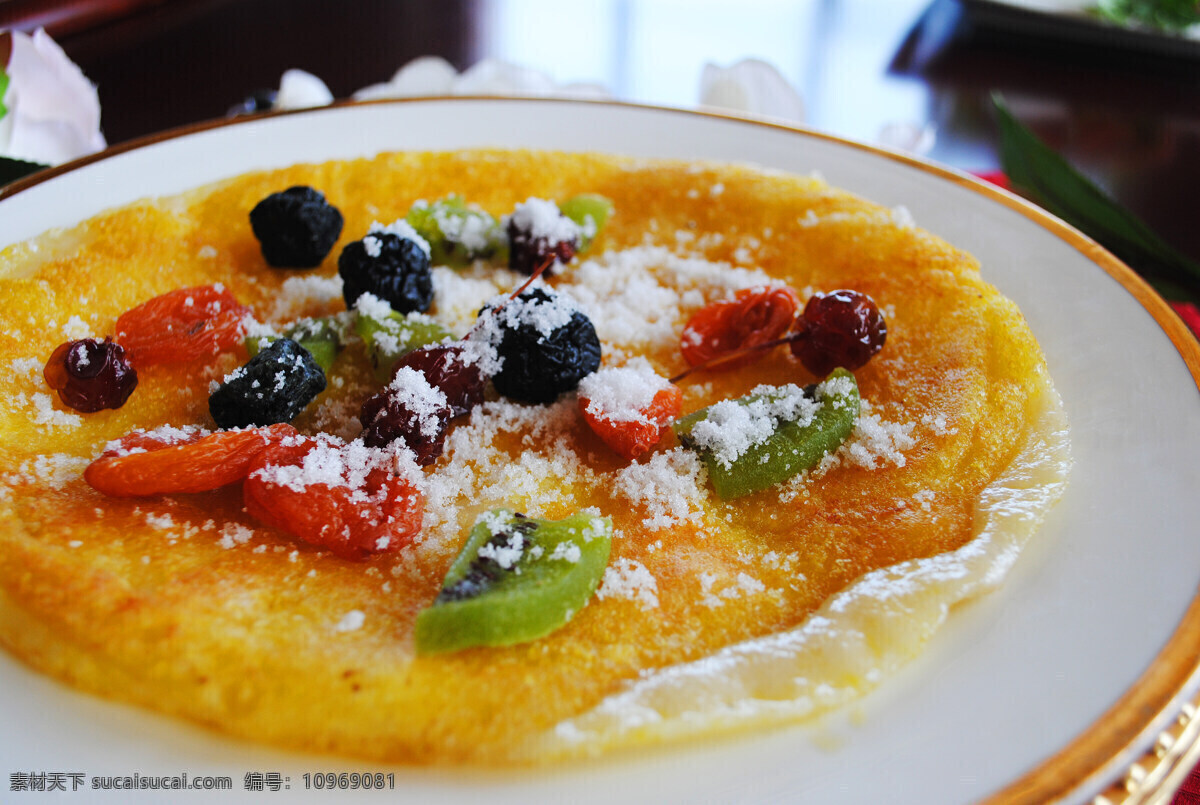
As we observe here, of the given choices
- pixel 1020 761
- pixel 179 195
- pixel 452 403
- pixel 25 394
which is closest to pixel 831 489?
pixel 1020 761

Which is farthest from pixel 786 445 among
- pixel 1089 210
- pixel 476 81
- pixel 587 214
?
pixel 476 81

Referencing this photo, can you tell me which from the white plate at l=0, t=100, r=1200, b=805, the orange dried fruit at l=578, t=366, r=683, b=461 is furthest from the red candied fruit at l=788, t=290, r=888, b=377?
the white plate at l=0, t=100, r=1200, b=805

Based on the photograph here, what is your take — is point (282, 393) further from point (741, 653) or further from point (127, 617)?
point (741, 653)

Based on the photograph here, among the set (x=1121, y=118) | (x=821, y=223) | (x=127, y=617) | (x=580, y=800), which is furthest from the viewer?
(x=1121, y=118)

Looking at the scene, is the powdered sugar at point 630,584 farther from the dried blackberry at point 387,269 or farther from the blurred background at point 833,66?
the blurred background at point 833,66

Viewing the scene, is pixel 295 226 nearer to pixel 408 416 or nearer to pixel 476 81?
pixel 408 416

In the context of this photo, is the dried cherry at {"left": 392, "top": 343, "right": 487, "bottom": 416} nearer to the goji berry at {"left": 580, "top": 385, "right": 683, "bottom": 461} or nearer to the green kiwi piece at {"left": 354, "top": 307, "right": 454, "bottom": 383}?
the green kiwi piece at {"left": 354, "top": 307, "right": 454, "bottom": 383}
